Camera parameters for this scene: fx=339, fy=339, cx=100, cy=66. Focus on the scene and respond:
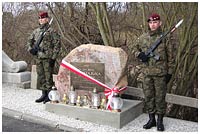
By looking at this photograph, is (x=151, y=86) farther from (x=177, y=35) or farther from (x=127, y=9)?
(x=127, y=9)

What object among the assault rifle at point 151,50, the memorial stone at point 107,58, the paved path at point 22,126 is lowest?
the paved path at point 22,126

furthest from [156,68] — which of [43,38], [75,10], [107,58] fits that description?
[75,10]

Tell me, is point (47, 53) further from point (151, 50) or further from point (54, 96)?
point (151, 50)

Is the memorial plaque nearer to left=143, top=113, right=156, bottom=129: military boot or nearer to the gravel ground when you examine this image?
the gravel ground

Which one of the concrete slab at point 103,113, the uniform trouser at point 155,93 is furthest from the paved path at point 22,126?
the uniform trouser at point 155,93

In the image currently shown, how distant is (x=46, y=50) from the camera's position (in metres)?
6.09

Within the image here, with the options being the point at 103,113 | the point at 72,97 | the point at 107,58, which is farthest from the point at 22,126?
the point at 107,58

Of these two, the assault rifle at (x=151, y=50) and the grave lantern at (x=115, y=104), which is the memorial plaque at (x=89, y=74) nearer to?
the grave lantern at (x=115, y=104)

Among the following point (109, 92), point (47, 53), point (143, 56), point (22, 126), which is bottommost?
point (22, 126)

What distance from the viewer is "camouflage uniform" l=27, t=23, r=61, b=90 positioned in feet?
20.0

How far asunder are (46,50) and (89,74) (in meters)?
1.08

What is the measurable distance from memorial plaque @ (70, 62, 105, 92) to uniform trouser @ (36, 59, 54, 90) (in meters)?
0.77

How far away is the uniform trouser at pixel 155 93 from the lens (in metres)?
4.97

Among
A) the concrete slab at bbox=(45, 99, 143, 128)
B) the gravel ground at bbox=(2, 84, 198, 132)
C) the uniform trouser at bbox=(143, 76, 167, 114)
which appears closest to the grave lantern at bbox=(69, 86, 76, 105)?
the concrete slab at bbox=(45, 99, 143, 128)
